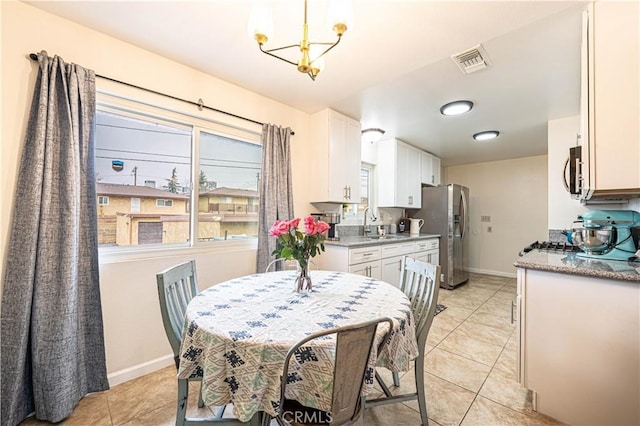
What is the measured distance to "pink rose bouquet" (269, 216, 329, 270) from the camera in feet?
4.57

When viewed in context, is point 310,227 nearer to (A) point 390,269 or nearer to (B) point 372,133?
(A) point 390,269

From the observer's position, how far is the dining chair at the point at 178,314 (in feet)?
3.67

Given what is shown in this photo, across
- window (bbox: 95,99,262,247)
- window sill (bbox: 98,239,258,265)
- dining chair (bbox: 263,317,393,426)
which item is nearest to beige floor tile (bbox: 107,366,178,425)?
window sill (bbox: 98,239,258,265)

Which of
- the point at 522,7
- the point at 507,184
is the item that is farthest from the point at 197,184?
the point at 507,184

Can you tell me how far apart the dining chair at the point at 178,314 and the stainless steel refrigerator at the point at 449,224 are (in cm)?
386

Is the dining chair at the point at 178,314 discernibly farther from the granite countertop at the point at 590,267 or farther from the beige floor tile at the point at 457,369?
the granite countertop at the point at 590,267

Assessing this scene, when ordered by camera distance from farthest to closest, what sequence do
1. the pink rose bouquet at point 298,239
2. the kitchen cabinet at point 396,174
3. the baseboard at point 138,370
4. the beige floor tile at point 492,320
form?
the kitchen cabinet at point 396,174 → the beige floor tile at point 492,320 → the baseboard at point 138,370 → the pink rose bouquet at point 298,239

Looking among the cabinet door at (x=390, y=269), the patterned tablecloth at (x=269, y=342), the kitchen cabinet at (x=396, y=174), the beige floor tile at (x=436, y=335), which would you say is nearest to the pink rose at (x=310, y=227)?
the patterned tablecloth at (x=269, y=342)

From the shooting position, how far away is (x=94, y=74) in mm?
1680

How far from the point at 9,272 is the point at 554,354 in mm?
3074

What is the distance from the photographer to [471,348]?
2.32 meters

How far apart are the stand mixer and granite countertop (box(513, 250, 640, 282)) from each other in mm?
91

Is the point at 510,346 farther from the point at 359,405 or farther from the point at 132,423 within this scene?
the point at 132,423

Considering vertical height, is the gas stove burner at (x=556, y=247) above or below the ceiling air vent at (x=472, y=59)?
below
